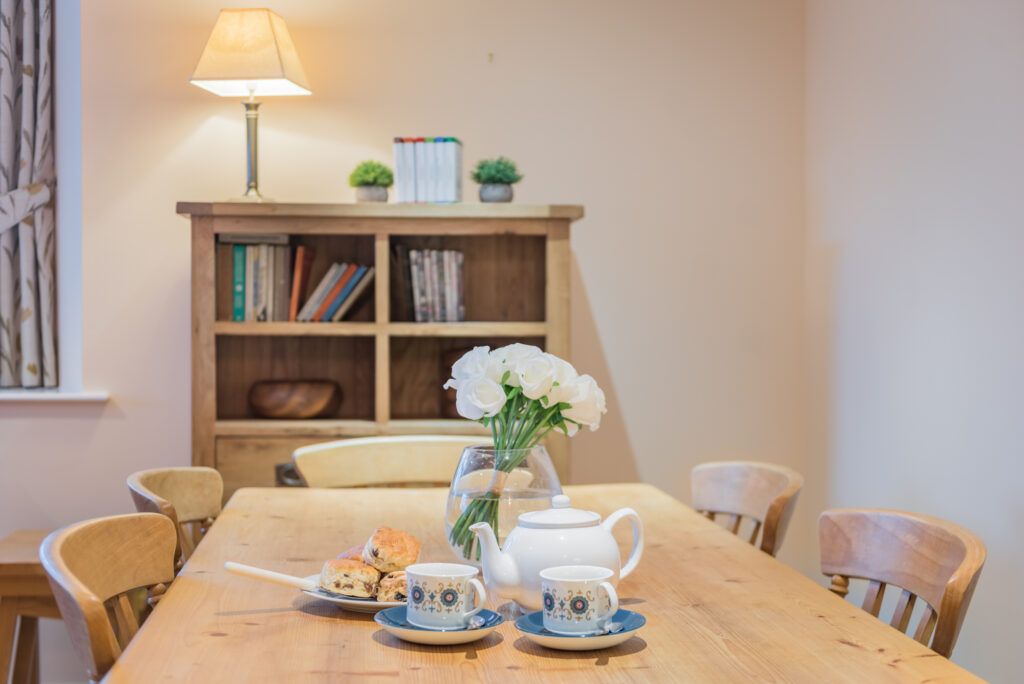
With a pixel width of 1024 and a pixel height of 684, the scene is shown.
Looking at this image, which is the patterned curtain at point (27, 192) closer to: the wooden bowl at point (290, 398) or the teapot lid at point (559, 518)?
the wooden bowl at point (290, 398)

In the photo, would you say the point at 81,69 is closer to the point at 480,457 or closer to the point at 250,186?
the point at 250,186

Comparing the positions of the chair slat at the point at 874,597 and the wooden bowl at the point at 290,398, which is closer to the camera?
the chair slat at the point at 874,597

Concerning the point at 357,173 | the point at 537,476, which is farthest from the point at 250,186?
the point at 537,476

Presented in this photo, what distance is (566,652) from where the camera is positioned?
107 centimetres

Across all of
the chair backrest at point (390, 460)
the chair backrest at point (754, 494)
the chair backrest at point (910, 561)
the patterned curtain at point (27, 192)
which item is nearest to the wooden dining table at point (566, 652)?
the chair backrest at point (910, 561)

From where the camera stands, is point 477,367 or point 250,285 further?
point 250,285

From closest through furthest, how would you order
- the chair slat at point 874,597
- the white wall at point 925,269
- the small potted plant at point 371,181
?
the chair slat at point 874,597
the white wall at point 925,269
the small potted plant at point 371,181

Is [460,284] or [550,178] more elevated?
[550,178]

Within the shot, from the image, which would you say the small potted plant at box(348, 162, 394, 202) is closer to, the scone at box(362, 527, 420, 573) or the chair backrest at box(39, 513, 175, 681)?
the chair backrest at box(39, 513, 175, 681)

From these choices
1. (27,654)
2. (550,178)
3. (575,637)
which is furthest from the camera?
(550,178)

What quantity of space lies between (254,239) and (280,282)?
15cm

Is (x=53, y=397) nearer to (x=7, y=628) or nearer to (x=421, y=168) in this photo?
(x=7, y=628)

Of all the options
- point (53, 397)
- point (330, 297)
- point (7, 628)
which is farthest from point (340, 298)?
point (7, 628)

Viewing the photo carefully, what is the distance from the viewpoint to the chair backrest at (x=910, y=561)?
1.23m
